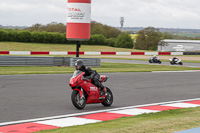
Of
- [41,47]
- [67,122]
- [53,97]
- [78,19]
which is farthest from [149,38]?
[67,122]

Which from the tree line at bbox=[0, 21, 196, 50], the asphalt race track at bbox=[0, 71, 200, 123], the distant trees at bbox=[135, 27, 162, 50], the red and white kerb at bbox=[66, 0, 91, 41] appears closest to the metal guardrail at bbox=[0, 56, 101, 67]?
the red and white kerb at bbox=[66, 0, 91, 41]

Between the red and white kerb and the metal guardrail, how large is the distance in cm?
195

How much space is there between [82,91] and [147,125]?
9.81 ft

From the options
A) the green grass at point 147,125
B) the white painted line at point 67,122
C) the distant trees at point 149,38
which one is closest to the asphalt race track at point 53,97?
the white painted line at point 67,122

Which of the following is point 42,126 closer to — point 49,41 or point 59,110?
point 59,110

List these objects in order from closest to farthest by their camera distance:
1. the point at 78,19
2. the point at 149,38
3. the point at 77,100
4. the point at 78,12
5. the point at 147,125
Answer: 1. the point at 147,125
2. the point at 77,100
3. the point at 78,12
4. the point at 78,19
5. the point at 149,38

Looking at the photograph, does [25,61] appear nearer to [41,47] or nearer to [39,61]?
[39,61]

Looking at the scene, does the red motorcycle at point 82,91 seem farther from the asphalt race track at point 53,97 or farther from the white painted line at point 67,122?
the white painted line at point 67,122

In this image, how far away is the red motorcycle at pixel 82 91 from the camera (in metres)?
9.88

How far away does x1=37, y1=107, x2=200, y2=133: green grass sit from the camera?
6914 mm

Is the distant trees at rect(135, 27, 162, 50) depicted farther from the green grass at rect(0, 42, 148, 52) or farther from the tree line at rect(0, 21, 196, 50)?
the green grass at rect(0, 42, 148, 52)

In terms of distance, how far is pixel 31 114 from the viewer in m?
9.24

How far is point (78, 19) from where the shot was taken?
30.0 meters

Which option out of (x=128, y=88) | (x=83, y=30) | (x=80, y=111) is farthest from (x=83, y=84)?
(x=83, y=30)
